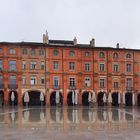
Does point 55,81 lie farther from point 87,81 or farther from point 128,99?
point 128,99

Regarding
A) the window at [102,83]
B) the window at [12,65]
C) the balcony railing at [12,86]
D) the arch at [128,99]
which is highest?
the window at [12,65]

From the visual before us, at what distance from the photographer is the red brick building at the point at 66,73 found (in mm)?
64438

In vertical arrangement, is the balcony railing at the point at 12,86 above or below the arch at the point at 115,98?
above

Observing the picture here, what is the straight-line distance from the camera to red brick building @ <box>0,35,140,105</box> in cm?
6444

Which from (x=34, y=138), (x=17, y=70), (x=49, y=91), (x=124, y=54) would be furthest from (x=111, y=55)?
(x=34, y=138)

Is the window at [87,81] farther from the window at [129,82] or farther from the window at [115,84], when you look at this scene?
the window at [129,82]

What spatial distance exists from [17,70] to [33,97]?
6437 millimetres

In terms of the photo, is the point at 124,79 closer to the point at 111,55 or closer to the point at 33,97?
the point at 111,55

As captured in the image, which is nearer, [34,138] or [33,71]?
[34,138]

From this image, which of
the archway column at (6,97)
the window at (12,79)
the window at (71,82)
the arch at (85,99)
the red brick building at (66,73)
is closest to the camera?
the archway column at (6,97)

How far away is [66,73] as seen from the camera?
66.8 meters

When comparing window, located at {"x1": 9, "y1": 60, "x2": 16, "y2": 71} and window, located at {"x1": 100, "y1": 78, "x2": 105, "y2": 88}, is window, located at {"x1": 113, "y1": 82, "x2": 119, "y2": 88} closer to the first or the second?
window, located at {"x1": 100, "y1": 78, "x2": 105, "y2": 88}

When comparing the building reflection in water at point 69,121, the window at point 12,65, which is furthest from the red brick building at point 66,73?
the building reflection in water at point 69,121

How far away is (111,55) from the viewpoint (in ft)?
226
